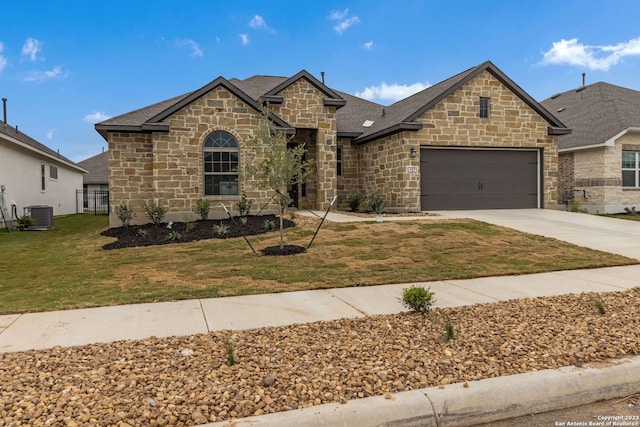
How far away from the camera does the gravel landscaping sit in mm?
3092

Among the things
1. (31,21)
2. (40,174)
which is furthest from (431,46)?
(40,174)

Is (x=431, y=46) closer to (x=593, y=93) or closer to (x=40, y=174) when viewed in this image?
(x=593, y=93)

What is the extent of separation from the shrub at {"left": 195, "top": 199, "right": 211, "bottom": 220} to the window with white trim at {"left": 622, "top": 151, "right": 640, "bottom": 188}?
18.6 metres

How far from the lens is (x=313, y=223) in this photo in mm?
13836

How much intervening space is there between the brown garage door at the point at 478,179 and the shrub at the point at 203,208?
8596mm

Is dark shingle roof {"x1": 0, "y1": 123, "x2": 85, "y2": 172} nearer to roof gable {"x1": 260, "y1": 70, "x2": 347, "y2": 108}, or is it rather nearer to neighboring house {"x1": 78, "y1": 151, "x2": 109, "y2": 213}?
neighboring house {"x1": 78, "y1": 151, "x2": 109, "y2": 213}

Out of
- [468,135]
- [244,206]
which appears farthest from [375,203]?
[244,206]

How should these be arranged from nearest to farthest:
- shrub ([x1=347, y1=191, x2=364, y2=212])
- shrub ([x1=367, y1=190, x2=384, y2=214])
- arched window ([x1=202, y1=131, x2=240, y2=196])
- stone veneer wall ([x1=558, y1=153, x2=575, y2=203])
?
arched window ([x1=202, y1=131, x2=240, y2=196]), shrub ([x1=367, y1=190, x2=384, y2=214]), shrub ([x1=347, y1=191, x2=364, y2=212]), stone veneer wall ([x1=558, y1=153, x2=575, y2=203])

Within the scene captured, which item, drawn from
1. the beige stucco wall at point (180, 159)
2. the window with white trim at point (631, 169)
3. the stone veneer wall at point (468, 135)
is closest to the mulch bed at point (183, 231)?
the beige stucco wall at point (180, 159)

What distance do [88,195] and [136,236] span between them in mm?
28451

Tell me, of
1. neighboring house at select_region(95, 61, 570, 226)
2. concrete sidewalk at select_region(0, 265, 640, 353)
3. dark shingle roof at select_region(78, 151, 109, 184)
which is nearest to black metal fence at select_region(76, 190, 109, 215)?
dark shingle roof at select_region(78, 151, 109, 184)

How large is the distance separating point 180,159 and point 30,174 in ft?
35.0

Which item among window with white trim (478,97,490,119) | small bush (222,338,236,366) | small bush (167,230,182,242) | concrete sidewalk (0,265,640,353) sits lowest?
concrete sidewalk (0,265,640,353)

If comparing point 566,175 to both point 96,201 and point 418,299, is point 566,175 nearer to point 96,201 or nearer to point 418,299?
point 418,299
